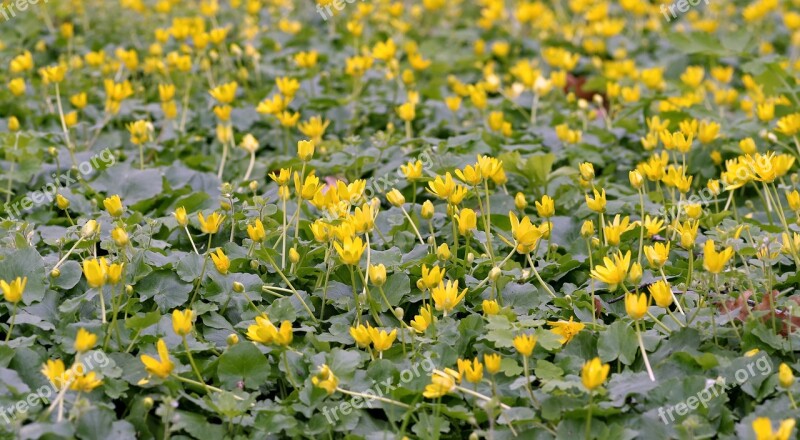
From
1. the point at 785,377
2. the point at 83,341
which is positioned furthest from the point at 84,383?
the point at 785,377

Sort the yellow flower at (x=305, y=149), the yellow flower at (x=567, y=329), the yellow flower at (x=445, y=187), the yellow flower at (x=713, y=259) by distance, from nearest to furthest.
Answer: the yellow flower at (x=713, y=259)
the yellow flower at (x=567, y=329)
the yellow flower at (x=445, y=187)
the yellow flower at (x=305, y=149)

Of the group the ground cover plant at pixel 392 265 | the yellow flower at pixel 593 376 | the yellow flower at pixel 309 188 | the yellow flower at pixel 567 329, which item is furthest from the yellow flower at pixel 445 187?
the yellow flower at pixel 593 376

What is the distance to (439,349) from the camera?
2.73 meters

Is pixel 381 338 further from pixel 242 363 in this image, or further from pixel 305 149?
pixel 305 149

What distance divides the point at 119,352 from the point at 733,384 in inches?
61.7

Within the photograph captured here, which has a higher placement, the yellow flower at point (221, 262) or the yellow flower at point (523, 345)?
the yellow flower at point (221, 262)

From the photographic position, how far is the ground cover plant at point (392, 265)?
2.51 metres

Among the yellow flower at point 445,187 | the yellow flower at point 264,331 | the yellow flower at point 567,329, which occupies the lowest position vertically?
the yellow flower at point 567,329

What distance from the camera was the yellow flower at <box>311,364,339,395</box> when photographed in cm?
247

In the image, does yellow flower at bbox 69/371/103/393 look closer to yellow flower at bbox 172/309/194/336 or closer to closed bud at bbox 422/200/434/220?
yellow flower at bbox 172/309/194/336

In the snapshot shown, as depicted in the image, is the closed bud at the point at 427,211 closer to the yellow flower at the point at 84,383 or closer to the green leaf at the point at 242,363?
the green leaf at the point at 242,363

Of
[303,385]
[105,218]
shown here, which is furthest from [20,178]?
[303,385]

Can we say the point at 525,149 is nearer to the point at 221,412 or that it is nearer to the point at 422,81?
the point at 422,81

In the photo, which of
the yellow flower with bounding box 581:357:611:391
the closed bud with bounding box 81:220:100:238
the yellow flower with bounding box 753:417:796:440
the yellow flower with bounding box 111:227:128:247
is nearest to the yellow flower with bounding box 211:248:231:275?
the yellow flower with bounding box 111:227:128:247
